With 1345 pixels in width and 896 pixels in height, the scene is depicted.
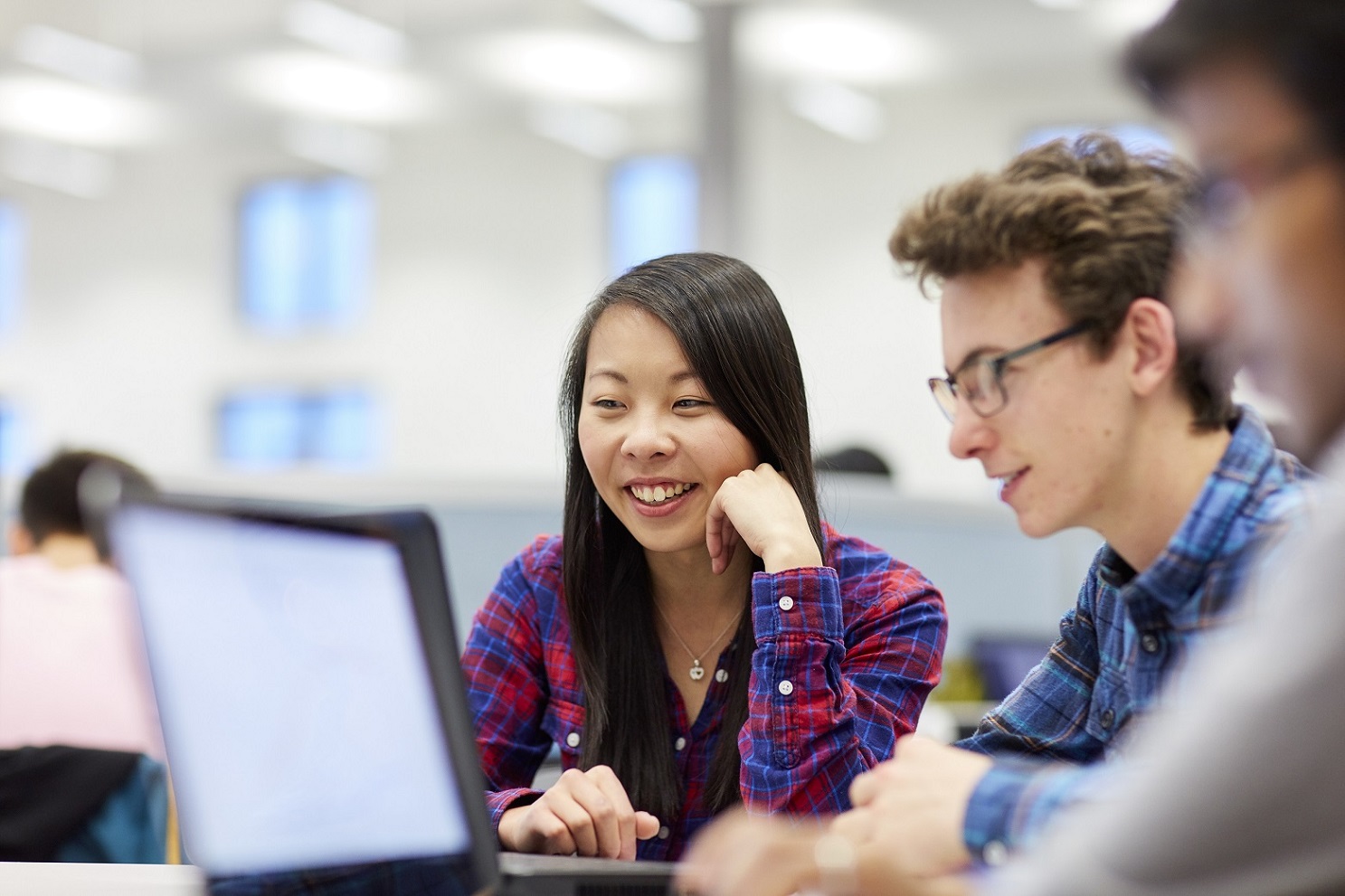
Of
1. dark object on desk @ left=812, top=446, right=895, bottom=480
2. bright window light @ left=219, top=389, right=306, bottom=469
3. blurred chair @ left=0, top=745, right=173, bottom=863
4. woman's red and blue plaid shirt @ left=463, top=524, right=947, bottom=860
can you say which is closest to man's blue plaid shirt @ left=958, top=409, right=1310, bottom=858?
woman's red and blue plaid shirt @ left=463, top=524, right=947, bottom=860

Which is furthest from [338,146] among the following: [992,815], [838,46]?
[992,815]

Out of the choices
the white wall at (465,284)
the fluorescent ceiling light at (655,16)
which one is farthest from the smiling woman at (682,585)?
the white wall at (465,284)

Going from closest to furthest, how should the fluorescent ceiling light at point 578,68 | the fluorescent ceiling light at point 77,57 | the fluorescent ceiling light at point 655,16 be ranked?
the fluorescent ceiling light at point 655,16 → the fluorescent ceiling light at point 578,68 → the fluorescent ceiling light at point 77,57

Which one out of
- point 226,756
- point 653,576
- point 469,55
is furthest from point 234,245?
point 226,756

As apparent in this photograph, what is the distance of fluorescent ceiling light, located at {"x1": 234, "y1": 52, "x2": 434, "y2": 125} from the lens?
998 cm

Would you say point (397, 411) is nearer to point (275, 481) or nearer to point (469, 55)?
point (469, 55)

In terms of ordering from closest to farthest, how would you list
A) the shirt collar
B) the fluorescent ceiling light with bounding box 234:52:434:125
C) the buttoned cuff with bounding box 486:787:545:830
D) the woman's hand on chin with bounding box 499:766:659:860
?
the shirt collar
the woman's hand on chin with bounding box 499:766:659:860
the buttoned cuff with bounding box 486:787:545:830
the fluorescent ceiling light with bounding box 234:52:434:125

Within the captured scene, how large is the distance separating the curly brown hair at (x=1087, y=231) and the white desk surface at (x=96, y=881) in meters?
0.81

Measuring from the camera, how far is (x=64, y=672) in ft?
7.86

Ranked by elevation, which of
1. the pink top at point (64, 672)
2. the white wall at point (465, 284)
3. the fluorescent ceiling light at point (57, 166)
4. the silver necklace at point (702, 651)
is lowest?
the pink top at point (64, 672)

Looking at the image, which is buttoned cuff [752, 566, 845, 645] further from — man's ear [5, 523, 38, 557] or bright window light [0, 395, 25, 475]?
bright window light [0, 395, 25, 475]

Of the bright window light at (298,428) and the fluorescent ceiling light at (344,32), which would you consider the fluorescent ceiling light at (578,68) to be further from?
the bright window light at (298,428)

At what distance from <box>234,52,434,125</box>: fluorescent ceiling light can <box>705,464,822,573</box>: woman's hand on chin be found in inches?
357

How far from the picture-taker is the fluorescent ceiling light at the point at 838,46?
874 centimetres
